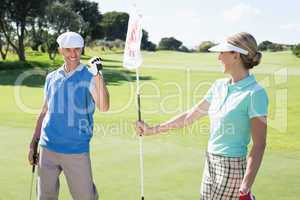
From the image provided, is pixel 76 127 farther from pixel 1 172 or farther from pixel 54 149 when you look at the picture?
pixel 1 172

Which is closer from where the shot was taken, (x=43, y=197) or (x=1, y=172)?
(x=43, y=197)

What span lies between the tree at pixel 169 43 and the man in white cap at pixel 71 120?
9560 centimetres

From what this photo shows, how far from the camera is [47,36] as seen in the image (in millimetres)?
55938

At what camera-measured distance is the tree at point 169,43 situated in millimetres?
99812

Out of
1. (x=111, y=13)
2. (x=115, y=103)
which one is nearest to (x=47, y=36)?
(x=115, y=103)

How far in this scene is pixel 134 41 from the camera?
4215 mm

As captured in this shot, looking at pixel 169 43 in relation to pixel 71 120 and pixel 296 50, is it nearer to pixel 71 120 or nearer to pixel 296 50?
pixel 296 50

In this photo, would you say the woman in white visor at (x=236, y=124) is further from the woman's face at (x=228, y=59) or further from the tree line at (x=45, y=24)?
the tree line at (x=45, y=24)

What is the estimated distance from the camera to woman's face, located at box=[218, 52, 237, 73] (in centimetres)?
337

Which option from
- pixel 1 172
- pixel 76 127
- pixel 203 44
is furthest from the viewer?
pixel 203 44

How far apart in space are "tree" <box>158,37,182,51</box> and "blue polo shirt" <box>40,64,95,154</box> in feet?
314

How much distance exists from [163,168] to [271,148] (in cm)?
260

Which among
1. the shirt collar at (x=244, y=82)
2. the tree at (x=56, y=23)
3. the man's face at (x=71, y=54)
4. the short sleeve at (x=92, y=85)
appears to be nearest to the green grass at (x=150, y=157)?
the short sleeve at (x=92, y=85)

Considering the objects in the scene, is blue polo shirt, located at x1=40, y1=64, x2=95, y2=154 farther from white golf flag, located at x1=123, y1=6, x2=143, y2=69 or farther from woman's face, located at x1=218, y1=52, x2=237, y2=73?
woman's face, located at x1=218, y1=52, x2=237, y2=73
